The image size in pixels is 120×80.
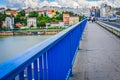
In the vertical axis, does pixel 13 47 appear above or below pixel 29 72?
below

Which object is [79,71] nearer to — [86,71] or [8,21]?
[86,71]

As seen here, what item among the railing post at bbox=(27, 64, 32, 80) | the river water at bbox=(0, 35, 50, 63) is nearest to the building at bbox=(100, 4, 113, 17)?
the river water at bbox=(0, 35, 50, 63)

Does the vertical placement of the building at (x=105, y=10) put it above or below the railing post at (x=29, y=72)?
below

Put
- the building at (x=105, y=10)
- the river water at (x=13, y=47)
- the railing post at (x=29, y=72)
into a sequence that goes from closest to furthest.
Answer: the railing post at (x=29, y=72) → the river water at (x=13, y=47) → the building at (x=105, y=10)

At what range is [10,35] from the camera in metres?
92.3

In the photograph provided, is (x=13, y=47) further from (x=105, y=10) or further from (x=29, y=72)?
(x=105, y=10)

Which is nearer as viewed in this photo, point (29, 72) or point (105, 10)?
point (29, 72)

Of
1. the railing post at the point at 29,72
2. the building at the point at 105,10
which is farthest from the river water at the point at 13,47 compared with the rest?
→ the building at the point at 105,10

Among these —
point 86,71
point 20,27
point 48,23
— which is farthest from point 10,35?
point 86,71

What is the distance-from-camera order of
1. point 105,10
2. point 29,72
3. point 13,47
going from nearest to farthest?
point 29,72 < point 13,47 < point 105,10

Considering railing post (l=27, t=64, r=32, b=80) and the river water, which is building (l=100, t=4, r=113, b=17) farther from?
railing post (l=27, t=64, r=32, b=80)

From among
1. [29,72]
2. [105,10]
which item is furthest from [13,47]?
[105,10]

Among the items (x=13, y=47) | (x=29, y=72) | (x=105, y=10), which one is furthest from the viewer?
(x=105, y=10)

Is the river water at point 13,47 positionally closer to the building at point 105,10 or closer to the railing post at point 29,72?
the railing post at point 29,72
